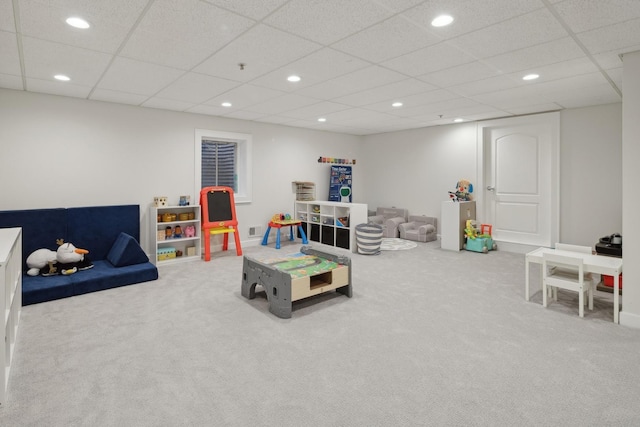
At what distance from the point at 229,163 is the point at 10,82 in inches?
131

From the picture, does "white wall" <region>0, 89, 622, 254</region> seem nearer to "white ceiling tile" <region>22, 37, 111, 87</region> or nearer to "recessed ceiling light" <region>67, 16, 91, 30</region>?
"white ceiling tile" <region>22, 37, 111, 87</region>

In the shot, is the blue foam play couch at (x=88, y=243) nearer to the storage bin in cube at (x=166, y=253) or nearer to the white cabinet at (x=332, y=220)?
the storage bin in cube at (x=166, y=253)

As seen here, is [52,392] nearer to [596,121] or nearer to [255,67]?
[255,67]

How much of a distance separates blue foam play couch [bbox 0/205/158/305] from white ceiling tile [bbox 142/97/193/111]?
1511 millimetres

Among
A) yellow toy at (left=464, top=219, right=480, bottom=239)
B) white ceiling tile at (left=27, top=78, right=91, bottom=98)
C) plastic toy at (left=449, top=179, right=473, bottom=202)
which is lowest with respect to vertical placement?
yellow toy at (left=464, top=219, right=480, bottom=239)

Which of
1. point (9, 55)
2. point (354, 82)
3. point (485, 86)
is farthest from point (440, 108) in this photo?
point (9, 55)

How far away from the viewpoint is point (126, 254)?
Result: 436cm

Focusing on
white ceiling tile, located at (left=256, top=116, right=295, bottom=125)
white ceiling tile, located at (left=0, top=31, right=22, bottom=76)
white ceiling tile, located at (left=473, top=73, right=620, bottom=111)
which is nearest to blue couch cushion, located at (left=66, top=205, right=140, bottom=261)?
white ceiling tile, located at (left=0, top=31, right=22, bottom=76)

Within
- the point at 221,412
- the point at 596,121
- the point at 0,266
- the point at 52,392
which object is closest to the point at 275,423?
the point at 221,412

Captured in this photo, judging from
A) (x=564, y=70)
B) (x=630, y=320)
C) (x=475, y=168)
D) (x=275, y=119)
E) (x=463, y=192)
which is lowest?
(x=630, y=320)

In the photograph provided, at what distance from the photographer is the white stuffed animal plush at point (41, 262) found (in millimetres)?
3961

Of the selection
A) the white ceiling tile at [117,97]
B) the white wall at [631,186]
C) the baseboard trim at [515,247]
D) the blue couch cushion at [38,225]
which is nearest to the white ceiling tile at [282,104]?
the white ceiling tile at [117,97]

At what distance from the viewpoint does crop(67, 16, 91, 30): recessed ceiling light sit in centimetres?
242

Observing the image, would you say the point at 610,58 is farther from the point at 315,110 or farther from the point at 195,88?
the point at 195,88
